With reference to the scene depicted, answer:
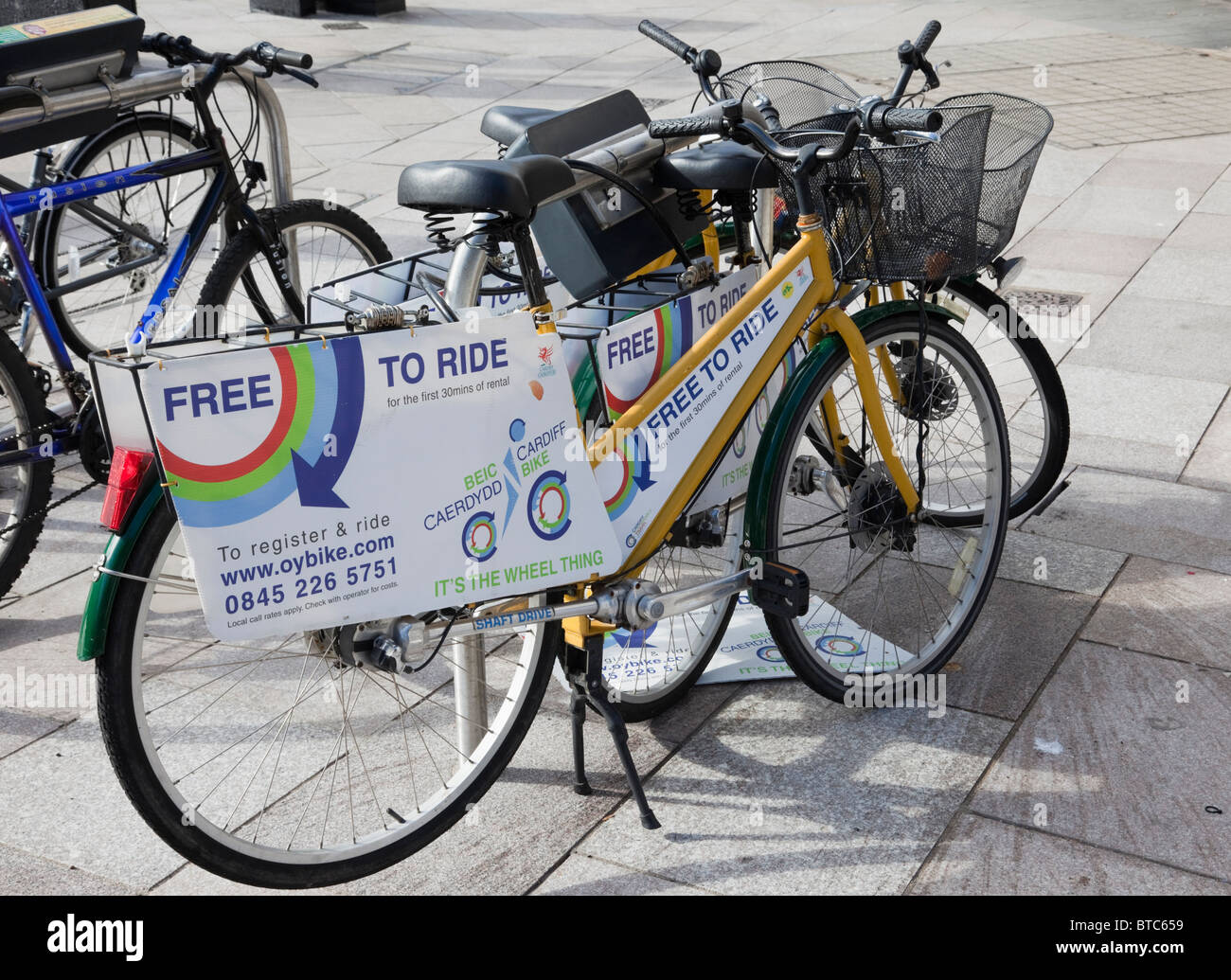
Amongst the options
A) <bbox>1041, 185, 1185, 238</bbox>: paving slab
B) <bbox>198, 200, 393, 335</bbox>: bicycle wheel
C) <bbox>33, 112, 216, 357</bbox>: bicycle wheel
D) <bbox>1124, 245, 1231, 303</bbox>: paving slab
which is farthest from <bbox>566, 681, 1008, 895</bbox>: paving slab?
<bbox>1041, 185, 1185, 238</bbox>: paving slab

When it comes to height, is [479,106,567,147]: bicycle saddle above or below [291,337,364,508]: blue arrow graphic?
above

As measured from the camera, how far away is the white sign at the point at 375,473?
7.50ft

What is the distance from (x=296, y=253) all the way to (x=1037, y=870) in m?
3.13

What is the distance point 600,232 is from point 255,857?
152 cm

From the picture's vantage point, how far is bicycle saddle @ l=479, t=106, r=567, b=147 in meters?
3.41

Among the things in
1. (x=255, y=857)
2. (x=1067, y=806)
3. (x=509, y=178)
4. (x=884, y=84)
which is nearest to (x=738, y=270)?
(x=509, y=178)

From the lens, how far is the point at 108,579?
7.84 feet

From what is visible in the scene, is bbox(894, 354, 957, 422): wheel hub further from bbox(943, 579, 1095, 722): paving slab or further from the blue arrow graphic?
the blue arrow graphic

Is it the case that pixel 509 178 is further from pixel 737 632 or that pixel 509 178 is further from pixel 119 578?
pixel 737 632

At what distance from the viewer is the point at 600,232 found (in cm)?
313

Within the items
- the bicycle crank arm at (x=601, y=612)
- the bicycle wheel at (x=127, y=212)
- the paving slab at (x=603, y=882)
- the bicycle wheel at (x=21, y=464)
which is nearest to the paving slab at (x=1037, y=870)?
the paving slab at (x=603, y=882)

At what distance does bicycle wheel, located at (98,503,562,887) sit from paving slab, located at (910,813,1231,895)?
0.94 metres

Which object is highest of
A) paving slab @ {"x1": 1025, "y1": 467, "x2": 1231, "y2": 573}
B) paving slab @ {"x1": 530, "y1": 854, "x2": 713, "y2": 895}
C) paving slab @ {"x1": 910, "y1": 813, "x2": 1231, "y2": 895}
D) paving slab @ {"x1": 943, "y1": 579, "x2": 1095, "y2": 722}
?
paving slab @ {"x1": 1025, "y1": 467, "x2": 1231, "y2": 573}

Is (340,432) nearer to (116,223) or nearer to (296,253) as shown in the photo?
(296,253)
